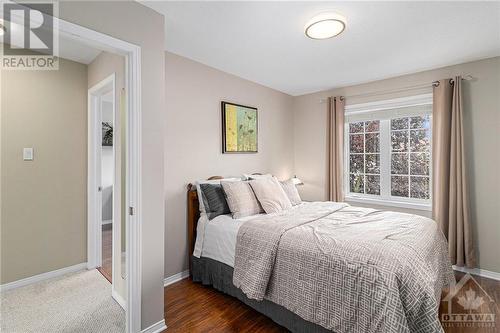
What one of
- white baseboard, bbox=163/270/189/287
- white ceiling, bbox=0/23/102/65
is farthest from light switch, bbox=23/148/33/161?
white baseboard, bbox=163/270/189/287

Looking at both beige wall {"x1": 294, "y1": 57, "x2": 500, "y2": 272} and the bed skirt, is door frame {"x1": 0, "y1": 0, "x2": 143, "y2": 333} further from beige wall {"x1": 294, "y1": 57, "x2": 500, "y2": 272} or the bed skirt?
beige wall {"x1": 294, "y1": 57, "x2": 500, "y2": 272}

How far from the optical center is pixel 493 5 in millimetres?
1857

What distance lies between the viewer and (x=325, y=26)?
6.82ft

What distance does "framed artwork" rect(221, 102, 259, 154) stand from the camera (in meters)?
3.30

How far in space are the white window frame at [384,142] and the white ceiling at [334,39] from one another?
0.42 m

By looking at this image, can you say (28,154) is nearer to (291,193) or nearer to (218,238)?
(218,238)

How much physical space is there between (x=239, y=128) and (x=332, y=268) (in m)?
2.36

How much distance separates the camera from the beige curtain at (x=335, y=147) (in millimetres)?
3883

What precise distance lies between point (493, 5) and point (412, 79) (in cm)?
150

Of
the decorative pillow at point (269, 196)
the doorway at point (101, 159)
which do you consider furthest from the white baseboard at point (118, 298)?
the decorative pillow at point (269, 196)

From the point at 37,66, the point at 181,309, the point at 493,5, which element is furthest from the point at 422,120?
the point at 37,66

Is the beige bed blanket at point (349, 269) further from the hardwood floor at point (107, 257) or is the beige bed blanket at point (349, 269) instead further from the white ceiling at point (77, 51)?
the white ceiling at point (77, 51)

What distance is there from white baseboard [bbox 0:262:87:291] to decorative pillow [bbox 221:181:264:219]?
2.04 meters

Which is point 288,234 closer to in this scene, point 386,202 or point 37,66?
point 386,202
